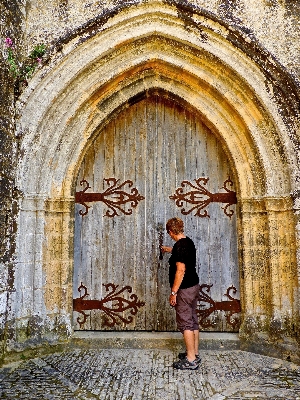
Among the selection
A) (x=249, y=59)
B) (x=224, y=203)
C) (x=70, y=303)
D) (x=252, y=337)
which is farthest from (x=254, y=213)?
(x=70, y=303)

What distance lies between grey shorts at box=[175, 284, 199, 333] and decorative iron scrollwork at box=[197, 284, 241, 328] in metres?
0.65

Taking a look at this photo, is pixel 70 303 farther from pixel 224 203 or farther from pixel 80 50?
pixel 80 50

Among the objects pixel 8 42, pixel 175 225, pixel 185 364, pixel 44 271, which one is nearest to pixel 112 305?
pixel 44 271

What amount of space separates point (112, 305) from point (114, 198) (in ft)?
3.73

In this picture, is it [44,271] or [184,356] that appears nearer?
[184,356]

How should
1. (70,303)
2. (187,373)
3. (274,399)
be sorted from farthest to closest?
(70,303) < (187,373) < (274,399)

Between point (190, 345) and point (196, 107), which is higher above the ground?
point (196, 107)

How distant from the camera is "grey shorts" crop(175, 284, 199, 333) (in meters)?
3.13

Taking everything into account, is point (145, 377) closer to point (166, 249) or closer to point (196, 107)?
point (166, 249)

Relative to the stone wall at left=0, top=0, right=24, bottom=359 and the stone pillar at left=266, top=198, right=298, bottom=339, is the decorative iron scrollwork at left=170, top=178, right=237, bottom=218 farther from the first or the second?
the stone wall at left=0, top=0, right=24, bottom=359

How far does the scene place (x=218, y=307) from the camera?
3.80 m

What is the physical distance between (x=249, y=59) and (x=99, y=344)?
3154 mm

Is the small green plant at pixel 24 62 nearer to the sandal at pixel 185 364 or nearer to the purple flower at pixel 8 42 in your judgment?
the purple flower at pixel 8 42

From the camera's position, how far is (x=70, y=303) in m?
3.76
